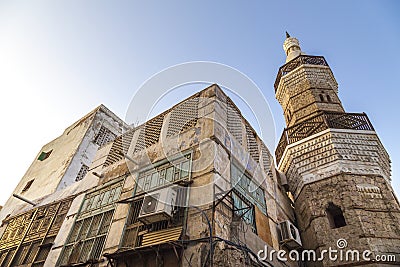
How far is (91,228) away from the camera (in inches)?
333

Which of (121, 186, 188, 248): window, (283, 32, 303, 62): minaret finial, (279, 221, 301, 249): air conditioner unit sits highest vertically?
(283, 32, 303, 62): minaret finial

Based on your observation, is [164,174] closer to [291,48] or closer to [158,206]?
[158,206]

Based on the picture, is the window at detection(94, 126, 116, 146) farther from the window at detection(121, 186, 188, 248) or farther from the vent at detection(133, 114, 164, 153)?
the window at detection(121, 186, 188, 248)

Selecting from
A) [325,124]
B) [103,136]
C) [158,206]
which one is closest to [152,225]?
[158,206]

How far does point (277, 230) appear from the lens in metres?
8.55

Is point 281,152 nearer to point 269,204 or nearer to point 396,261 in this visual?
point 269,204

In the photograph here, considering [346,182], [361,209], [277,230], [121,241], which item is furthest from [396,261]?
[121,241]

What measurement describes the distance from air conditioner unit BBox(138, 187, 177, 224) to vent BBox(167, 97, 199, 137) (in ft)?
9.67

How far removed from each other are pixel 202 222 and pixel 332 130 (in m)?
7.78

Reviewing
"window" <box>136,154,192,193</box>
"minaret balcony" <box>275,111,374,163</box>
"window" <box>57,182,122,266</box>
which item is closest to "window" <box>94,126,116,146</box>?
"window" <box>57,182,122,266</box>

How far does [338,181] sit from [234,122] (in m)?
4.41

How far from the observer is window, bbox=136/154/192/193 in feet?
24.7

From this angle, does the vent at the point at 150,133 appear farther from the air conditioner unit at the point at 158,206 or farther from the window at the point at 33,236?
the window at the point at 33,236

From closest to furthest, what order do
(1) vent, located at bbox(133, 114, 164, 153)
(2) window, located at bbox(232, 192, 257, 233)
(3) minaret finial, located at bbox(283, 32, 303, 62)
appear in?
(2) window, located at bbox(232, 192, 257, 233) → (1) vent, located at bbox(133, 114, 164, 153) → (3) minaret finial, located at bbox(283, 32, 303, 62)
